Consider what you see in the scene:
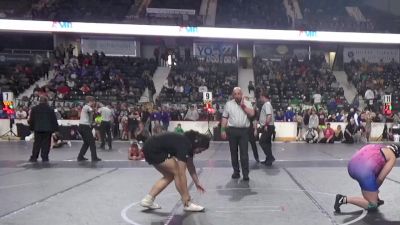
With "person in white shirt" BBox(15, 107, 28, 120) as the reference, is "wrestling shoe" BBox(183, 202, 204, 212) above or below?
below

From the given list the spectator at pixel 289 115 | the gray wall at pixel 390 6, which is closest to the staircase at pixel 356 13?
the gray wall at pixel 390 6

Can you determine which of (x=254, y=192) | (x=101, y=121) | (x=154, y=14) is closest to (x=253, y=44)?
(x=154, y=14)

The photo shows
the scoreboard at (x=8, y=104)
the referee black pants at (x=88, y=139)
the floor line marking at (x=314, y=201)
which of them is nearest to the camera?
the floor line marking at (x=314, y=201)

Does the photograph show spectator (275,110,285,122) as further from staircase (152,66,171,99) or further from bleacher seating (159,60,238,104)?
staircase (152,66,171,99)

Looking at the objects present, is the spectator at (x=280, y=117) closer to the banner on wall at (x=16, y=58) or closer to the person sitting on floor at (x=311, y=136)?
the person sitting on floor at (x=311, y=136)

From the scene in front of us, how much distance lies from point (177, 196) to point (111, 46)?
90.0 ft

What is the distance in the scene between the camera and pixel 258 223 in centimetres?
495

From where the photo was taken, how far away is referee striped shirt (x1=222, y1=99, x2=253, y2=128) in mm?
8227

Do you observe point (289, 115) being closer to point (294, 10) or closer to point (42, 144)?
point (42, 144)

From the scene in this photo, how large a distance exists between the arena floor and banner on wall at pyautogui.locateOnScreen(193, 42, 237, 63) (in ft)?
71.5

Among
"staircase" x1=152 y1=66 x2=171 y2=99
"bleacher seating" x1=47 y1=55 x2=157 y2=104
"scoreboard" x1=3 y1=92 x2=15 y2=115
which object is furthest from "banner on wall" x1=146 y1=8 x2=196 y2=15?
"scoreboard" x1=3 y1=92 x2=15 y2=115

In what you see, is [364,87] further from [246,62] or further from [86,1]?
[86,1]

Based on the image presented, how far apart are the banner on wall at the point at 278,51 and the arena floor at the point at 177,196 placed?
22.9 m

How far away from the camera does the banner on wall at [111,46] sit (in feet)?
106
